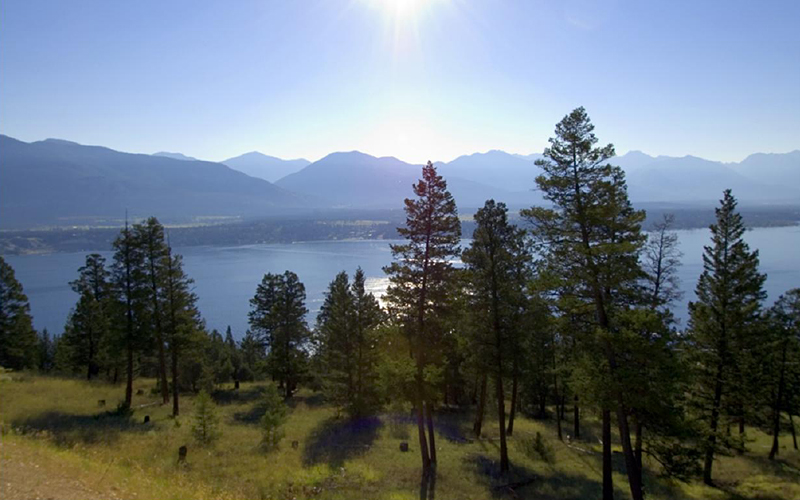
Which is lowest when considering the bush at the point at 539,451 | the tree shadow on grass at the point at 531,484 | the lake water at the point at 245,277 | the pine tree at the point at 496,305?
the lake water at the point at 245,277

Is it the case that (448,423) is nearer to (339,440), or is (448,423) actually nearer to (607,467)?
(339,440)

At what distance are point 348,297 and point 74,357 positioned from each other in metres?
26.3

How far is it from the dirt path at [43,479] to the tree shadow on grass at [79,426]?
14.0 ft

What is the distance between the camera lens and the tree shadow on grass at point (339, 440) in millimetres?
18719

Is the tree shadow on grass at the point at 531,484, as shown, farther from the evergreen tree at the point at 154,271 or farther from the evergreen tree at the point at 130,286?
the evergreen tree at the point at 130,286

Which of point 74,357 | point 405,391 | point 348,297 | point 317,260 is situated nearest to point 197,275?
point 317,260

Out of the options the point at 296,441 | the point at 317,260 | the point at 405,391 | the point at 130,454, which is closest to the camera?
the point at 130,454

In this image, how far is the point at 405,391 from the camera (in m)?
17.2

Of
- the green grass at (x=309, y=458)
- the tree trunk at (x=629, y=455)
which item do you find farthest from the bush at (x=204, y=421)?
the tree trunk at (x=629, y=455)

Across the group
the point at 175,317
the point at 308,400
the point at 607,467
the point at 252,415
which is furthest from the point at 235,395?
the point at 607,467

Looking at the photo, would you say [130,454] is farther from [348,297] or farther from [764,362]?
[764,362]

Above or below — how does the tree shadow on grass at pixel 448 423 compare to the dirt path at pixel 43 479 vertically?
below

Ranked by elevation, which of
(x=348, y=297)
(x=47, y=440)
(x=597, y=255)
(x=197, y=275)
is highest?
(x=597, y=255)

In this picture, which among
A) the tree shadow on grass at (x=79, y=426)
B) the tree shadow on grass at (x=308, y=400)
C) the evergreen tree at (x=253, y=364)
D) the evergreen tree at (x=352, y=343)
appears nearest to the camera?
the tree shadow on grass at (x=79, y=426)
